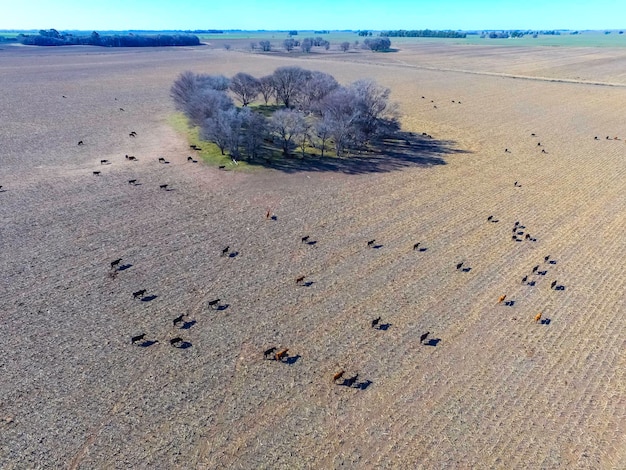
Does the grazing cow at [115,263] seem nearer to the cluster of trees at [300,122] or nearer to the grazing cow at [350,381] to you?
the grazing cow at [350,381]

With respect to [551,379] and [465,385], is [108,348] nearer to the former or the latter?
[465,385]

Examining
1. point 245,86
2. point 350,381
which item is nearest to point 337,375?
point 350,381

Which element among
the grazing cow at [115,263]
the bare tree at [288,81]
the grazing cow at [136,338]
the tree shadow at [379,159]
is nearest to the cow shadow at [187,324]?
the grazing cow at [136,338]

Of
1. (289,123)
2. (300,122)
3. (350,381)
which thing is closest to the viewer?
(350,381)

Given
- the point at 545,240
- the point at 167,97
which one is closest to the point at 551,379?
the point at 545,240

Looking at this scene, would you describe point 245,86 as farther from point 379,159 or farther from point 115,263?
point 115,263

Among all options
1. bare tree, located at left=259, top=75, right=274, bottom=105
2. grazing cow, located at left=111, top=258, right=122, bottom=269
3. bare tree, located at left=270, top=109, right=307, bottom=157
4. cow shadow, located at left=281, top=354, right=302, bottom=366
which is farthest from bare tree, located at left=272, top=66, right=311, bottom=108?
cow shadow, located at left=281, top=354, right=302, bottom=366
